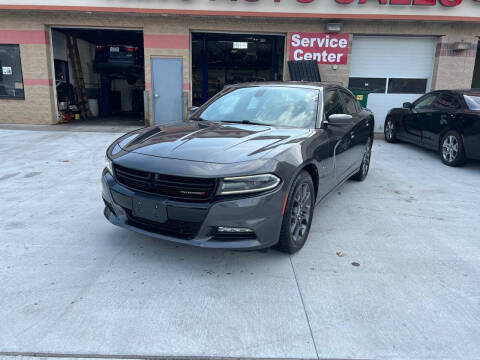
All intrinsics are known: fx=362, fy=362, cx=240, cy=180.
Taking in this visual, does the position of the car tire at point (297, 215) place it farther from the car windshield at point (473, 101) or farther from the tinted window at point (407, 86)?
the tinted window at point (407, 86)

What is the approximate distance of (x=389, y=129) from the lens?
31.0 ft

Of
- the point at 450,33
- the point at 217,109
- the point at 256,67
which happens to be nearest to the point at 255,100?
the point at 217,109

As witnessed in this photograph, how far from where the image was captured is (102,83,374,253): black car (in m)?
2.60

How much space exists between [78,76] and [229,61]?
7597mm

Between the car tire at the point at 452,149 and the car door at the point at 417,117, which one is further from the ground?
the car door at the point at 417,117

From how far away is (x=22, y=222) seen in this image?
12.4ft

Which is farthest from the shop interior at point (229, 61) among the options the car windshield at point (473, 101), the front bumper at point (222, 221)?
the front bumper at point (222, 221)

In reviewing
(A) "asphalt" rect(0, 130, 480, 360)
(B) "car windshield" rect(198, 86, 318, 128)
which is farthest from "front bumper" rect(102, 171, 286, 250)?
(B) "car windshield" rect(198, 86, 318, 128)

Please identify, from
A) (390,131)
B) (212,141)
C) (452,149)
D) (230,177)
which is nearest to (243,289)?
(230,177)

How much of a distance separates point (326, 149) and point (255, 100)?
0.99 meters

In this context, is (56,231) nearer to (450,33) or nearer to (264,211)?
(264,211)

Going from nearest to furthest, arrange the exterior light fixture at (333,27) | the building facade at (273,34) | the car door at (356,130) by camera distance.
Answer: the car door at (356,130) → the building facade at (273,34) → the exterior light fixture at (333,27)

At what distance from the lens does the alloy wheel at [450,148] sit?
6.75 metres

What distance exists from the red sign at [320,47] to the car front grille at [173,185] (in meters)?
9.91
